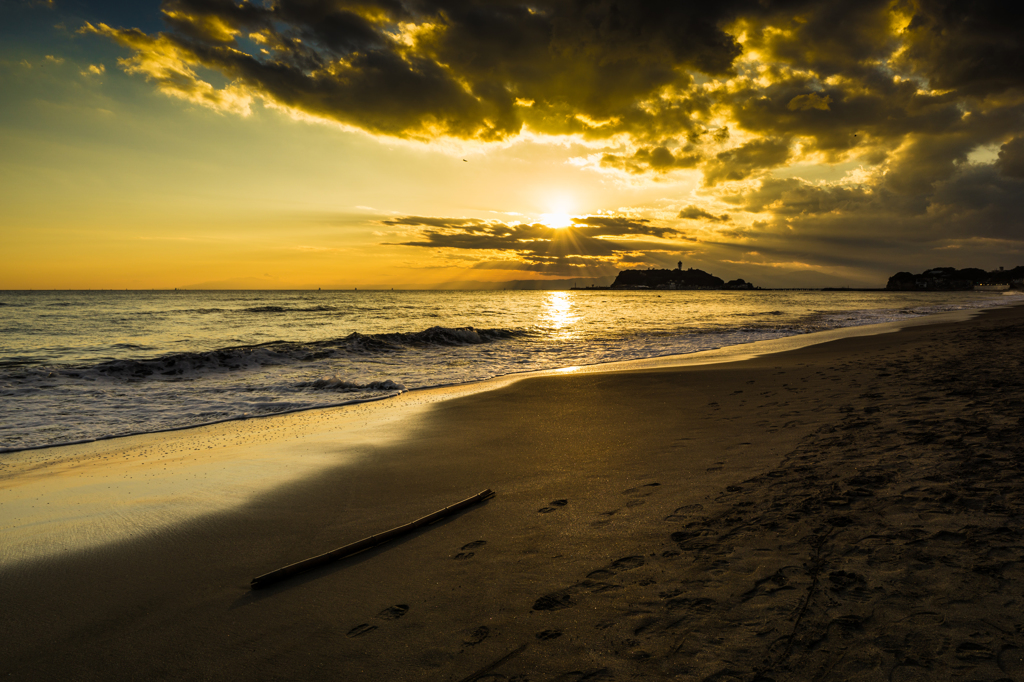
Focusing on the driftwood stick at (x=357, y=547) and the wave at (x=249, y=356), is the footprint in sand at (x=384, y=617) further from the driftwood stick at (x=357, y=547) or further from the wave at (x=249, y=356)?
the wave at (x=249, y=356)

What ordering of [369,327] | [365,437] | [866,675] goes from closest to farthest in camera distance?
[866,675], [365,437], [369,327]

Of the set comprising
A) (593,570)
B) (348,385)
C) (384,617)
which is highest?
(593,570)

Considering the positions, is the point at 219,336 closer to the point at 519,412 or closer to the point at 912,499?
the point at 519,412

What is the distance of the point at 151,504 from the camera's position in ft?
15.1

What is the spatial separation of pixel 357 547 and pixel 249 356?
15336 millimetres

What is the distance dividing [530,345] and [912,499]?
60.1ft

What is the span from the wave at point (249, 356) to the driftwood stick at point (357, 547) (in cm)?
1278

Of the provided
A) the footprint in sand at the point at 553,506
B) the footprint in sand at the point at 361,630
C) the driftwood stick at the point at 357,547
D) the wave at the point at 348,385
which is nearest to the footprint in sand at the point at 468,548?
the driftwood stick at the point at 357,547

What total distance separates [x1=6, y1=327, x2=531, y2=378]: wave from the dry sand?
9.69m

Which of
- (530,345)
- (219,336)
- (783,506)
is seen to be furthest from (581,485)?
(219,336)

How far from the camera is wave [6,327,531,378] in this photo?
13.2 meters

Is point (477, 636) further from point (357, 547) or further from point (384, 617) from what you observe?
point (357, 547)

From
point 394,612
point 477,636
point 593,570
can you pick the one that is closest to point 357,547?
point 394,612

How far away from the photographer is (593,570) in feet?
9.96
